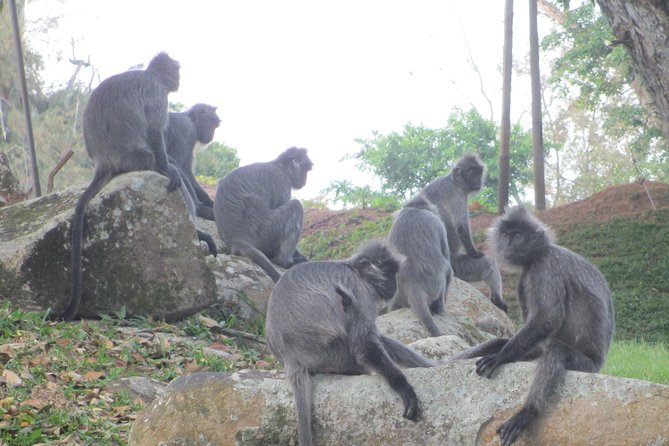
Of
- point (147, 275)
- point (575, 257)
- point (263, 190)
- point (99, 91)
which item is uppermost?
point (99, 91)

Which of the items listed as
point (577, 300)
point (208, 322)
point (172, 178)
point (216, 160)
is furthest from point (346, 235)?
point (216, 160)

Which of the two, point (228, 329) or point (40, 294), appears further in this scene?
point (228, 329)

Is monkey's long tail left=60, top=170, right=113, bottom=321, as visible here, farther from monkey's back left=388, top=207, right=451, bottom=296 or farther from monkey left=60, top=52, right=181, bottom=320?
monkey's back left=388, top=207, right=451, bottom=296

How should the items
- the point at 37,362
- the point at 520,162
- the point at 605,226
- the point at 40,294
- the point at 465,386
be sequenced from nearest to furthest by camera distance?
the point at 465,386
the point at 37,362
the point at 40,294
the point at 605,226
the point at 520,162

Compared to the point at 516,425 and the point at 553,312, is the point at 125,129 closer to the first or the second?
the point at 553,312

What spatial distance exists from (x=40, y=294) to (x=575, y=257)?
4453 millimetres

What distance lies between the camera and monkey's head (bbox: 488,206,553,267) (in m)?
4.79

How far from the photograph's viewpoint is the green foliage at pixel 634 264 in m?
11.1

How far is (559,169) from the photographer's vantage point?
108 feet

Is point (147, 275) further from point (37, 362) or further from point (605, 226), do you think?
point (605, 226)

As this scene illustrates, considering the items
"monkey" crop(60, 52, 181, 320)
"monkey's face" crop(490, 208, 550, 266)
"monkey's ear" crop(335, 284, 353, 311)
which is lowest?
"monkey's ear" crop(335, 284, 353, 311)

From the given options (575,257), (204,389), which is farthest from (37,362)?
(575,257)

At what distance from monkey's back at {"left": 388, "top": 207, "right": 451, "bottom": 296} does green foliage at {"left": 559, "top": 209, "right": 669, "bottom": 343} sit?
11.1 ft

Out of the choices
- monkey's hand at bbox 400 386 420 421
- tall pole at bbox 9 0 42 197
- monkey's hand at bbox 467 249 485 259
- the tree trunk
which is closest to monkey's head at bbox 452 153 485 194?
monkey's hand at bbox 467 249 485 259
